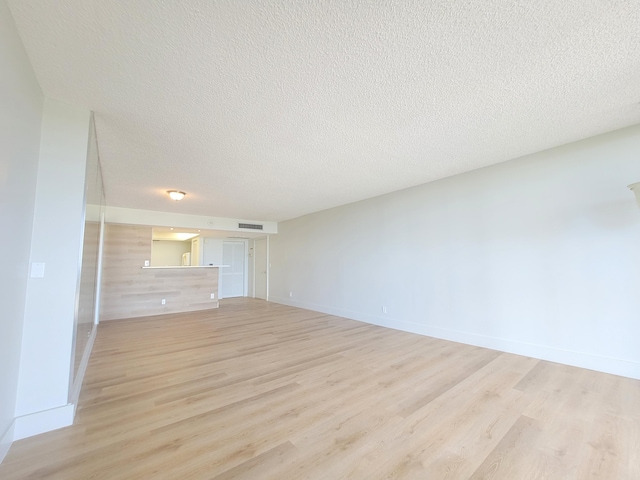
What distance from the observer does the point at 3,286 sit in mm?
1357

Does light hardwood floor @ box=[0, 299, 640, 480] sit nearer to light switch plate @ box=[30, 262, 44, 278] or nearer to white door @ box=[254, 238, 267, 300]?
light switch plate @ box=[30, 262, 44, 278]

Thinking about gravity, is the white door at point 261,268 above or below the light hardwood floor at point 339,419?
above

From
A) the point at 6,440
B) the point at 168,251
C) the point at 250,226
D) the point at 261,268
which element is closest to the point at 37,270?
the point at 6,440

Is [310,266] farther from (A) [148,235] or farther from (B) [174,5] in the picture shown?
(B) [174,5]

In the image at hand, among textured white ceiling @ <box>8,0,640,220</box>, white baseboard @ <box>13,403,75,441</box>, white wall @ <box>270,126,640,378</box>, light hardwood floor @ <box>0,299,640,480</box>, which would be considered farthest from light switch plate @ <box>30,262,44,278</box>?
white wall @ <box>270,126,640,378</box>

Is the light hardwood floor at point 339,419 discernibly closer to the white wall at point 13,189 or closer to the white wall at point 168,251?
the white wall at point 13,189

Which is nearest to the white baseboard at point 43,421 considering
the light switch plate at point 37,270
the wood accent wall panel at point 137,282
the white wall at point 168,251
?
the light switch plate at point 37,270

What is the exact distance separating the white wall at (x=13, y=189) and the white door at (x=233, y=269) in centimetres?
724

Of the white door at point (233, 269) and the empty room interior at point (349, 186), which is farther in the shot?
the white door at point (233, 269)

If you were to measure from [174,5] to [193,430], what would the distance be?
2.50 meters

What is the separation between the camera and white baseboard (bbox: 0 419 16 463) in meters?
1.47

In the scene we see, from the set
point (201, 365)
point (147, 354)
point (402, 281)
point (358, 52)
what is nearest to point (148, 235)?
point (147, 354)

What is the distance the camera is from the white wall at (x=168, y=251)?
9875mm

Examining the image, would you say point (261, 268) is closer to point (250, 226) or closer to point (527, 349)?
point (250, 226)
